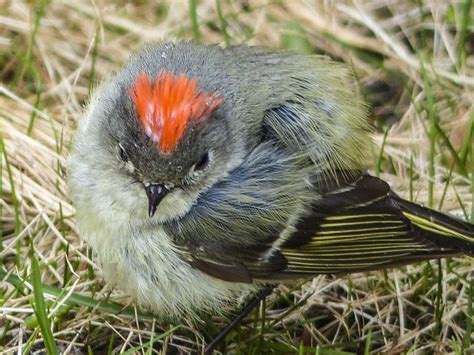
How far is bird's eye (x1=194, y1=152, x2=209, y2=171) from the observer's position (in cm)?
280

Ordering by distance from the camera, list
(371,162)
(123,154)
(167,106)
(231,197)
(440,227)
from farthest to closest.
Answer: (371,162)
(440,227)
(231,197)
(123,154)
(167,106)

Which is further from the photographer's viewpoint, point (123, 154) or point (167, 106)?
point (123, 154)

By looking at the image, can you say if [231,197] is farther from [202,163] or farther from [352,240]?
[352,240]

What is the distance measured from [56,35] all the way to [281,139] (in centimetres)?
185

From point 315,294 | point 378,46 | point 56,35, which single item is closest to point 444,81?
point 378,46

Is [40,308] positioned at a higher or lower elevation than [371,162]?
lower

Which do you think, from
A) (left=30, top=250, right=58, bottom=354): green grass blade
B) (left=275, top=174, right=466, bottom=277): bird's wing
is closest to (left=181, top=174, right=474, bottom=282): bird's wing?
(left=275, top=174, right=466, bottom=277): bird's wing

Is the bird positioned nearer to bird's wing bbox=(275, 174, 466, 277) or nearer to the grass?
bird's wing bbox=(275, 174, 466, 277)

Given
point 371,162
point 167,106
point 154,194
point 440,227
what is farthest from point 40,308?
point 371,162

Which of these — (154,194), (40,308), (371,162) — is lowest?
(40,308)

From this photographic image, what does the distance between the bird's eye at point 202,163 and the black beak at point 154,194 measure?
5.1 inches

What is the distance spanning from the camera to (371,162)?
3684mm

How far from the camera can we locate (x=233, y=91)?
2994mm

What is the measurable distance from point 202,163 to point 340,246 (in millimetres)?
497
